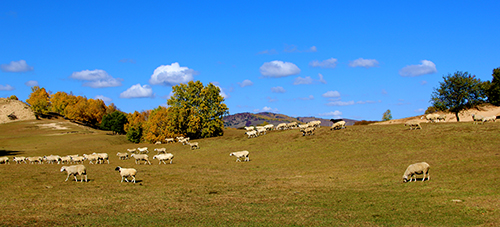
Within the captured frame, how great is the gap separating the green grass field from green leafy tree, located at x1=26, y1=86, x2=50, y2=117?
5947 inches

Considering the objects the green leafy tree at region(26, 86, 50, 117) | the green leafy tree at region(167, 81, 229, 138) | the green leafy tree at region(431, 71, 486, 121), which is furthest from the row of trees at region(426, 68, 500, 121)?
the green leafy tree at region(26, 86, 50, 117)

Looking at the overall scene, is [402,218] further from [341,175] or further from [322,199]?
[341,175]

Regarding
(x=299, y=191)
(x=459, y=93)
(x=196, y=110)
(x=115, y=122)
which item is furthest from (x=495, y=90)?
(x=115, y=122)

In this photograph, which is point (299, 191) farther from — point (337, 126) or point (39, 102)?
point (39, 102)

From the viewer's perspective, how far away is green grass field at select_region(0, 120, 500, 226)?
607 inches

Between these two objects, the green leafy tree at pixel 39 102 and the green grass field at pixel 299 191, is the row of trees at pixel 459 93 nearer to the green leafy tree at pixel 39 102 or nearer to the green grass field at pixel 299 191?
the green grass field at pixel 299 191

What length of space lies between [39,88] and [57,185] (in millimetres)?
200527

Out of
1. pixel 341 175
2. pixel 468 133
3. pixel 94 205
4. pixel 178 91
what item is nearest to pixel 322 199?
pixel 341 175

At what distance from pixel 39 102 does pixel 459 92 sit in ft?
566

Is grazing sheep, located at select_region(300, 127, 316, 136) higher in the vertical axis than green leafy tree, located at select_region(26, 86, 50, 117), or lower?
lower

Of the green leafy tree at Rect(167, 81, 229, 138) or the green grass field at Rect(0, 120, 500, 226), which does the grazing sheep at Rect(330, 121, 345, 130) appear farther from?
the green leafy tree at Rect(167, 81, 229, 138)

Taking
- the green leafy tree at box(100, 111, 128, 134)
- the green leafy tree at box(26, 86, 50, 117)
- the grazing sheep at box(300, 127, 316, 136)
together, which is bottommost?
the grazing sheep at box(300, 127, 316, 136)

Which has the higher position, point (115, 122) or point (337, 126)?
point (115, 122)

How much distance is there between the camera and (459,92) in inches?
2510
